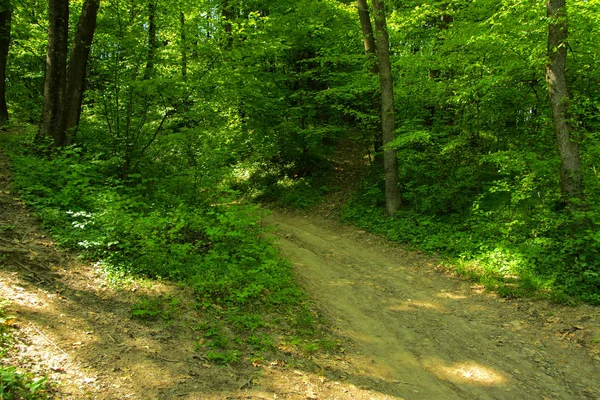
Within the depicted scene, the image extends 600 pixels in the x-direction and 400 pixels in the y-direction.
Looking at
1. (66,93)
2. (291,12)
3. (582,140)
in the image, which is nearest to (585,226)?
(582,140)

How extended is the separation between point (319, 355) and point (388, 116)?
8.78 m

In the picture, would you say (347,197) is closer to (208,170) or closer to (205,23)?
(208,170)

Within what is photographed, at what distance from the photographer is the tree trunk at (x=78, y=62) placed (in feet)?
28.6

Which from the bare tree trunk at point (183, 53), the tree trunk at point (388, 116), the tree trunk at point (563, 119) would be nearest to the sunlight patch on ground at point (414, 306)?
the tree trunk at point (563, 119)

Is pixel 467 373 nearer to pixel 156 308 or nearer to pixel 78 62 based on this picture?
pixel 156 308

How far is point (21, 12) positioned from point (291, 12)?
9806 mm

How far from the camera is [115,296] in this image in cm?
509

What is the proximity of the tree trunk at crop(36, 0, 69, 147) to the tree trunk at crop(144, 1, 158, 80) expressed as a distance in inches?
68.0

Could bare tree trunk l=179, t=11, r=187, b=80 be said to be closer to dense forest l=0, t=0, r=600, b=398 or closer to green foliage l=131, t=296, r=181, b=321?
dense forest l=0, t=0, r=600, b=398

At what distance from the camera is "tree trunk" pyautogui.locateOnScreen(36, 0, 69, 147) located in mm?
8258

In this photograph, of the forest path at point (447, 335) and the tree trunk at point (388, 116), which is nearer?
the forest path at point (447, 335)

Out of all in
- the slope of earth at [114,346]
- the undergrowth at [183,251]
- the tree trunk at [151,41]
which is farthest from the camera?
the tree trunk at [151,41]

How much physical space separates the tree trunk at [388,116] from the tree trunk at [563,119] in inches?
198

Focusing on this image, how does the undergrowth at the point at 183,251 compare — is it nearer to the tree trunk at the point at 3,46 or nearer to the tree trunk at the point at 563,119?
the tree trunk at the point at 3,46
